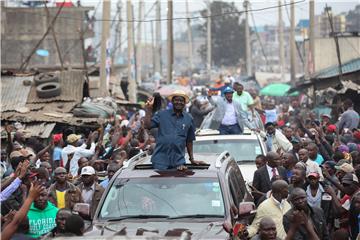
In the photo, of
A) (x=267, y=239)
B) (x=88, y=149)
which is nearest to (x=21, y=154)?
(x=88, y=149)

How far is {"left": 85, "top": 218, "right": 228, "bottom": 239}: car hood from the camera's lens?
8109 mm

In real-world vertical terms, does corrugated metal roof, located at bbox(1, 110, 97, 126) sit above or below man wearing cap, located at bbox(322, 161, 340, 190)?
below

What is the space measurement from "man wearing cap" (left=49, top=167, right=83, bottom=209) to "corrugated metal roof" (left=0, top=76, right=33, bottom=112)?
1204 centimetres

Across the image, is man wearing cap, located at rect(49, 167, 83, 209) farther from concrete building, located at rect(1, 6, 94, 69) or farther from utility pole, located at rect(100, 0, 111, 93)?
concrete building, located at rect(1, 6, 94, 69)

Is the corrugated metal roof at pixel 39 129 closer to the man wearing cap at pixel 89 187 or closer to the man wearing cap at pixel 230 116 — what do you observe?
the man wearing cap at pixel 230 116

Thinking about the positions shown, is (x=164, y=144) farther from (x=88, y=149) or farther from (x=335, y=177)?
(x=88, y=149)

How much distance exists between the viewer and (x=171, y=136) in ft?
34.2

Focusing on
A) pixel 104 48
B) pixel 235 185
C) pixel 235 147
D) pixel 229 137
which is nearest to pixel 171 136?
pixel 235 185

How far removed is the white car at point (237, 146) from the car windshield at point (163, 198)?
527cm

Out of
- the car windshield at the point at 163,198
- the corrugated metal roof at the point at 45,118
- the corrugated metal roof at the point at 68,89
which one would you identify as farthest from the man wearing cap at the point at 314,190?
the corrugated metal roof at the point at 68,89

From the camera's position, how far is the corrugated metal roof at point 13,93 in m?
23.4

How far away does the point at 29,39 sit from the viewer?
53.6 m

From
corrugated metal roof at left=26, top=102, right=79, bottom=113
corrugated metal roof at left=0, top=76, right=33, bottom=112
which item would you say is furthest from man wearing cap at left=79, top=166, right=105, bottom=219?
corrugated metal roof at left=26, top=102, right=79, bottom=113

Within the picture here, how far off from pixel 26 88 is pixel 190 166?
15172mm
